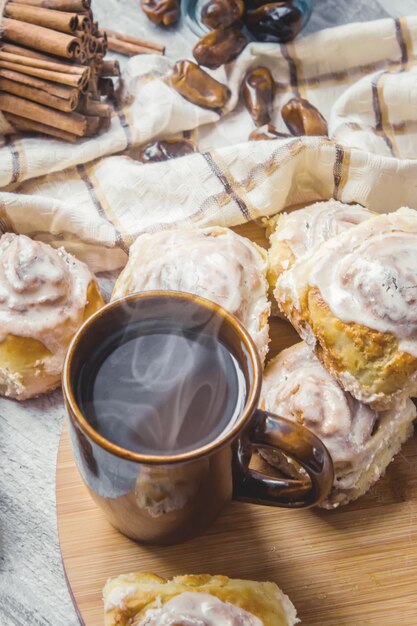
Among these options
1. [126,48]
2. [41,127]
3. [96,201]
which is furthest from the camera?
[126,48]

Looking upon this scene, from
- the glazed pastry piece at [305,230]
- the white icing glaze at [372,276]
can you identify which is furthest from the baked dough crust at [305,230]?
the white icing glaze at [372,276]

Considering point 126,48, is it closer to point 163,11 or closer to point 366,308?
point 163,11

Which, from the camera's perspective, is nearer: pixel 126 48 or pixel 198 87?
pixel 198 87

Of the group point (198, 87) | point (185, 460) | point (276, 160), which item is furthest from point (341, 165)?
point (185, 460)

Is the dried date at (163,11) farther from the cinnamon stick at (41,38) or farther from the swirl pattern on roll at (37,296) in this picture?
the swirl pattern on roll at (37,296)

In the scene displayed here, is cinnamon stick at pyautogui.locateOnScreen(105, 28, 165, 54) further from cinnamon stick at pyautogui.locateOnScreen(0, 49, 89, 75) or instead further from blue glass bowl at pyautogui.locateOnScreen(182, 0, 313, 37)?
cinnamon stick at pyautogui.locateOnScreen(0, 49, 89, 75)

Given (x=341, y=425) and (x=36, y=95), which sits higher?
(x=36, y=95)

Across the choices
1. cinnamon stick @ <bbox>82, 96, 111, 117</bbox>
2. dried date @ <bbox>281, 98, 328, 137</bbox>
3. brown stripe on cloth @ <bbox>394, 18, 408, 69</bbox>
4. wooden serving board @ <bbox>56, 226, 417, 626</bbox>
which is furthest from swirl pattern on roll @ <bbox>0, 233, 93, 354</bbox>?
brown stripe on cloth @ <bbox>394, 18, 408, 69</bbox>
